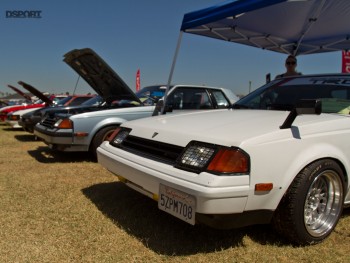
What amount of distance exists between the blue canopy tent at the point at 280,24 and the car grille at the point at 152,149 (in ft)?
7.42

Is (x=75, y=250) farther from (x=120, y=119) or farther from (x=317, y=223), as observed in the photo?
(x=120, y=119)

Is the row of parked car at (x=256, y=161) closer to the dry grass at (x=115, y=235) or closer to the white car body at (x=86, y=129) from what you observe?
the dry grass at (x=115, y=235)

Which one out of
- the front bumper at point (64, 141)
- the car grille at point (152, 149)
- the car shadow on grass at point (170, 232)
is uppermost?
the car grille at point (152, 149)

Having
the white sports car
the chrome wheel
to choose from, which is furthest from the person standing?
the chrome wheel

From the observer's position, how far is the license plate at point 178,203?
2.25 m

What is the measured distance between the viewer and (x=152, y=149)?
9.27 ft

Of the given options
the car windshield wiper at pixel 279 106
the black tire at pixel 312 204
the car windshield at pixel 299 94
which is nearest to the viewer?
the black tire at pixel 312 204

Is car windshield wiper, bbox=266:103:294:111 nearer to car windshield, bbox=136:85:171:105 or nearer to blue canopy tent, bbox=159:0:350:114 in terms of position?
blue canopy tent, bbox=159:0:350:114

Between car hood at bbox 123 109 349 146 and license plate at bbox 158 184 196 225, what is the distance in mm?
380

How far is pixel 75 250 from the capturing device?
2531 mm

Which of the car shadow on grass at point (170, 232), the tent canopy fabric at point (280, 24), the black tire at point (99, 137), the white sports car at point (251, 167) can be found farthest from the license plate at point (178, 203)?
the black tire at point (99, 137)

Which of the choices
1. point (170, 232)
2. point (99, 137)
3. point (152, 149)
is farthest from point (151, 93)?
point (170, 232)

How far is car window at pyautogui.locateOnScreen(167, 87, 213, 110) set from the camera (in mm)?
5958

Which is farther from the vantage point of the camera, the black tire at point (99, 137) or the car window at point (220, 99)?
the car window at point (220, 99)
